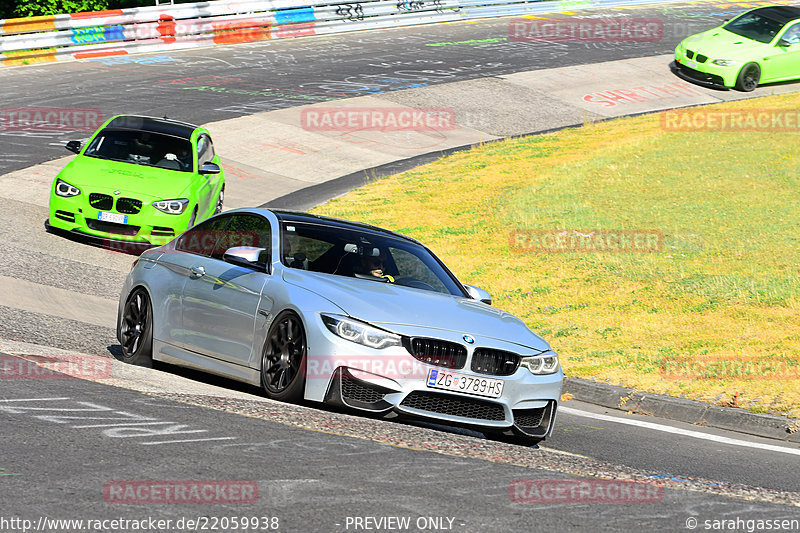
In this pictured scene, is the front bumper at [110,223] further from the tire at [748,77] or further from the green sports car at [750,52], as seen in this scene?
the tire at [748,77]

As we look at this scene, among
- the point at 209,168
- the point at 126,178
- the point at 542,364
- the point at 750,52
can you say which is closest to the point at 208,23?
the point at 750,52

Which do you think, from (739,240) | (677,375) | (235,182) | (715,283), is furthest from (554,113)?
(677,375)

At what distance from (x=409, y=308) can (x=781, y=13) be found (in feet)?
87.7

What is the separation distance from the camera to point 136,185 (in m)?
16.1

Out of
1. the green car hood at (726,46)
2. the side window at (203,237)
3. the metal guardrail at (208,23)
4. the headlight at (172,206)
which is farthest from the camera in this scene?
the metal guardrail at (208,23)

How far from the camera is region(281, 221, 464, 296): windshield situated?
28.5 ft

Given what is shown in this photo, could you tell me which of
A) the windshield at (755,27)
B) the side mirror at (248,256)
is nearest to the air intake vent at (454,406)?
the side mirror at (248,256)

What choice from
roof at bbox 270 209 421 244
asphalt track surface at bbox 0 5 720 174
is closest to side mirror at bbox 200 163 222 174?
asphalt track surface at bbox 0 5 720 174

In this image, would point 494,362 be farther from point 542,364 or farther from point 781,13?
point 781,13

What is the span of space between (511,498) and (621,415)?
4483 millimetres

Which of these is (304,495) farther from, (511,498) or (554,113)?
(554,113)

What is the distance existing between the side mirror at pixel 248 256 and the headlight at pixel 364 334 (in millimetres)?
1206

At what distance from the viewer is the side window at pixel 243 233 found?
9.07 m

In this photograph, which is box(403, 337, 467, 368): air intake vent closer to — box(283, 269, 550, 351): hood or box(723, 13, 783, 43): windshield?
box(283, 269, 550, 351): hood
